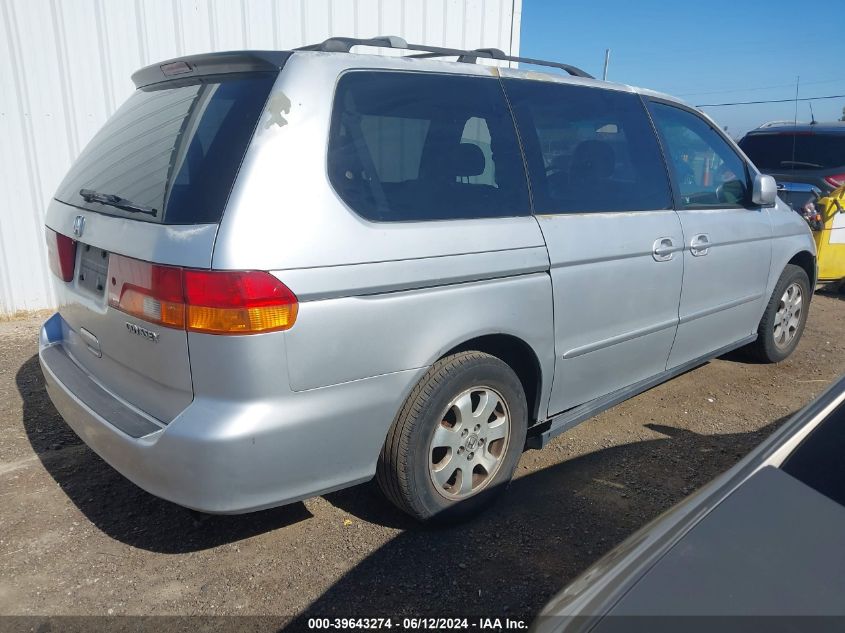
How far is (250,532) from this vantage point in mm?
2777

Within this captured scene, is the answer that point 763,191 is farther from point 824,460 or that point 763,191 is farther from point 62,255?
point 62,255

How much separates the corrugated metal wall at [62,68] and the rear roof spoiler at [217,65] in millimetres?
3488

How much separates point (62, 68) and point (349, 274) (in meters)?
4.80

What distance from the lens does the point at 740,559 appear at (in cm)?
136

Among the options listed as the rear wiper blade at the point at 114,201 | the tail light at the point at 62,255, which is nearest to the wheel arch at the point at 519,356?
the rear wiper blade at the point at 114,201

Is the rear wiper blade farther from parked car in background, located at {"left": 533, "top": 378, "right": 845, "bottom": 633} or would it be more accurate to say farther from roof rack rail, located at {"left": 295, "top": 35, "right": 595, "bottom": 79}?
parked car in background, located at {"left": 533, "top": 378, "right": 845, "bottom": 633}

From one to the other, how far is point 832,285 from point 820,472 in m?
7.13

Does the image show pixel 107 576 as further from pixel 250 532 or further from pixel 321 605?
pixel 321 605

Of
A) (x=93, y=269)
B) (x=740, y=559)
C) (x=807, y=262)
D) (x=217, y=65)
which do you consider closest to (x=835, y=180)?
(x=807, y=262)

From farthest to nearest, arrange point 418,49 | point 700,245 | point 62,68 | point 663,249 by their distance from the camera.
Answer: point 62,68 → point 700,245 → point 663,249 → point 418,49

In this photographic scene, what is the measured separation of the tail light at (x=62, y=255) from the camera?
266cm

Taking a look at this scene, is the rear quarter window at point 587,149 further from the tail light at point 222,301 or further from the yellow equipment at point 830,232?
the yellow equipment at point 830,232

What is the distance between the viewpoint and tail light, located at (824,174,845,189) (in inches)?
290

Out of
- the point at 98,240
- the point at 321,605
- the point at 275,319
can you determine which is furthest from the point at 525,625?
the point at 98,240
